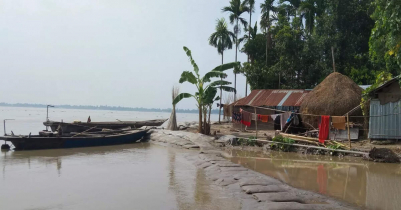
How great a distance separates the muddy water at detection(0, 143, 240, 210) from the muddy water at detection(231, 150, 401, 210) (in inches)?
93.1

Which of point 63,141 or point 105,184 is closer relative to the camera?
point 105,184

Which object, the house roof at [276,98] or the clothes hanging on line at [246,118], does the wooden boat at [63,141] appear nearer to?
the clothes hanging on line at [246,118]

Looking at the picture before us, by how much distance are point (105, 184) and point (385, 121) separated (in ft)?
34.6

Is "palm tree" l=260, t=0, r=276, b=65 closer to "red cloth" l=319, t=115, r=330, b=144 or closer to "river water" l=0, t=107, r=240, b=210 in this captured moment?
"red cloth" l=319, t=115, r=330, b=144

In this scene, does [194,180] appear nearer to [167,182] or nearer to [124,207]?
[167,182]

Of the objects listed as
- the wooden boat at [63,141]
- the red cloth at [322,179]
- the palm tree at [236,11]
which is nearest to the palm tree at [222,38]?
the palm tree at [236,11]

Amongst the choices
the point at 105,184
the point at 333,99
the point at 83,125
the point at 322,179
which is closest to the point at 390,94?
the point at 333,99

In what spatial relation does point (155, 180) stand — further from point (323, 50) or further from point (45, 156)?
point (323, 50)

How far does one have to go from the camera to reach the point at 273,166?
417 inches

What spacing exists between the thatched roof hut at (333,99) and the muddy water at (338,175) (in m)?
3.15

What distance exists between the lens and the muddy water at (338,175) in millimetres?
7062

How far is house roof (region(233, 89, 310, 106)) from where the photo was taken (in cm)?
1864

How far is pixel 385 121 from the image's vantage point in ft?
41.4

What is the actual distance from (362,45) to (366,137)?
11.3m
